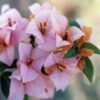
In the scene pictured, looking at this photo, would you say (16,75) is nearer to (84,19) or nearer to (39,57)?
(39,57)

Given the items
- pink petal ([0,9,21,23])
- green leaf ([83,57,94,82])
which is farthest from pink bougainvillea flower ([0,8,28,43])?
green leaf ([83,57,94,82])

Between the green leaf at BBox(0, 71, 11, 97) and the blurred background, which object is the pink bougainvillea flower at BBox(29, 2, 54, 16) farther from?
the blurred background

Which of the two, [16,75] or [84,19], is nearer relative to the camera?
[16,75]

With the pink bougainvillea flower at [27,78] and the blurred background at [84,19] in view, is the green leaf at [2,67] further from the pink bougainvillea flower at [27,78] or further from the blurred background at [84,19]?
the blurred background at [84,19]

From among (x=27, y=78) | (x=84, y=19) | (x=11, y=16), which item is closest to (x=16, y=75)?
(x=27, y=78)

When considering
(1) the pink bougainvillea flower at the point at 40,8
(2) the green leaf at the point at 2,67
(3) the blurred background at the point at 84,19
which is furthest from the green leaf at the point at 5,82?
(3) the blurred background at the point at 84,19
